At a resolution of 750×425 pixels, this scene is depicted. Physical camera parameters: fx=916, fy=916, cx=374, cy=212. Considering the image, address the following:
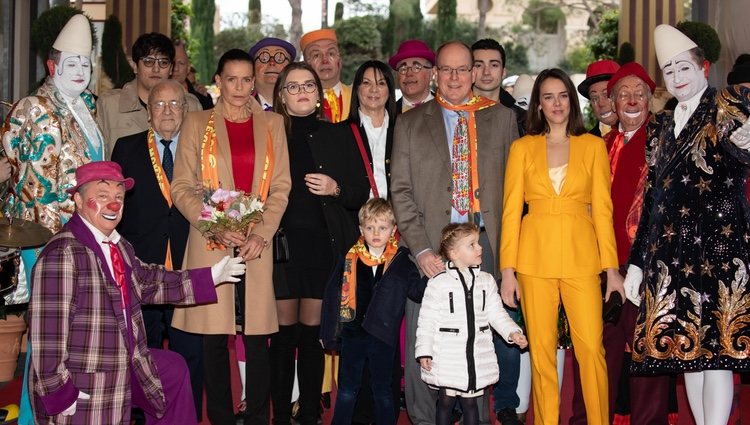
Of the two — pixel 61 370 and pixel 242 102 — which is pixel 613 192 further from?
pixel 61 370

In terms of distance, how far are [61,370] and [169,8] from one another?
13366 mm

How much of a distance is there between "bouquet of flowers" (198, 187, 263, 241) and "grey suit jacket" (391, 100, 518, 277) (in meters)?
0.85

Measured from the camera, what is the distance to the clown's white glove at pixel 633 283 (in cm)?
504

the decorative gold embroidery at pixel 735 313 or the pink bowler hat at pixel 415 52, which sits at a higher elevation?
the pink bowler hat at pixel 415 52

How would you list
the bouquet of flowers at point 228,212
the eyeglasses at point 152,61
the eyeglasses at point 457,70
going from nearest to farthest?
1. the bouquet of flowers at point 228,212
2. the eyeglasses at point 457,70
3. the eyeglasses at point 152,61

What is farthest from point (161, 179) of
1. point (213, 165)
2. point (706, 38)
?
point (706, 38)

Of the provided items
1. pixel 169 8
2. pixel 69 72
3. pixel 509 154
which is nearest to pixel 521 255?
pixel 509 154

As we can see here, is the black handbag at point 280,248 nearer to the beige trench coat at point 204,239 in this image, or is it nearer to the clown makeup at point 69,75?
the beige trench coat at point 204,239

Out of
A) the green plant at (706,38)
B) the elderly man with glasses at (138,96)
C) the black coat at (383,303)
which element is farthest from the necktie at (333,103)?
the green plant at (706,38)

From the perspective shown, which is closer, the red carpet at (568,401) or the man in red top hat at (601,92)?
the red carpet at (568,401)

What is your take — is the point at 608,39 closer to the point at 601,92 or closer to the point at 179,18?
the point at 179,18

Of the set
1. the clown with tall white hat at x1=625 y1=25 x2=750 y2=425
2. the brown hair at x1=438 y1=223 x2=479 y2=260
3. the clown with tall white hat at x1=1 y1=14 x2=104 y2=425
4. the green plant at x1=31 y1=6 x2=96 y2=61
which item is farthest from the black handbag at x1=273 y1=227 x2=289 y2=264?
the green plant at x1=31 y1=6 x2=96 y2=61

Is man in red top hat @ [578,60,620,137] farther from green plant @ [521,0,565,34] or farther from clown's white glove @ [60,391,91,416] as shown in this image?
green plant @ [521,0,565,34]

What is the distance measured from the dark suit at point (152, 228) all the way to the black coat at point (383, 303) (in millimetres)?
816
